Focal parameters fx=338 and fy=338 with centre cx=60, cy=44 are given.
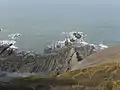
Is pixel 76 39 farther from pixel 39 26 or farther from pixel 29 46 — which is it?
pixel 39 26

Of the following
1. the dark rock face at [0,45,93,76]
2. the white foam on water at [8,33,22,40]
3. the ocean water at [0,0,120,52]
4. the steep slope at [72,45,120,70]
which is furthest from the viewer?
the white foam on water at [8,33,22,40]

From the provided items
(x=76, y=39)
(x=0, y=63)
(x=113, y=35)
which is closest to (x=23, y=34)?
(x=76, y=39)

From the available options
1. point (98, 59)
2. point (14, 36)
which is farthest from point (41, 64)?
point (14, 36)

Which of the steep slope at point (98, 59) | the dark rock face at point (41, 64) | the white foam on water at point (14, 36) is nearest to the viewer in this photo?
the steep slope at point (98, 59)

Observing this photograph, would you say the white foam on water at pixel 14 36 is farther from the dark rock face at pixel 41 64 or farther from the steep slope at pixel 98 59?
the steep slope at pixel 98 59

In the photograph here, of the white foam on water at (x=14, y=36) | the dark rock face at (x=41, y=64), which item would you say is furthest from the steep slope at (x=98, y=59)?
the white foam on water at (x=14, y=36)

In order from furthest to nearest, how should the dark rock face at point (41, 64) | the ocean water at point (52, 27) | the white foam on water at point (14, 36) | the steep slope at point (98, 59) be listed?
the white foam on water at point (14, 36), the ocean water at point (52, 27), the dark rock face at point (41, 64), the steep slope at point (98, 59)

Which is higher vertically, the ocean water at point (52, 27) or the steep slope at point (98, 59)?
the ocean water at point (52, 27)

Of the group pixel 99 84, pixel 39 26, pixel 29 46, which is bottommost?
pixel 99 84

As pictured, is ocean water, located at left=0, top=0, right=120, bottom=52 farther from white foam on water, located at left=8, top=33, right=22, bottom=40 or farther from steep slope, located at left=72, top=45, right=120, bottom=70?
steep slope, located at left=72, top=45, right=120, bottom=70

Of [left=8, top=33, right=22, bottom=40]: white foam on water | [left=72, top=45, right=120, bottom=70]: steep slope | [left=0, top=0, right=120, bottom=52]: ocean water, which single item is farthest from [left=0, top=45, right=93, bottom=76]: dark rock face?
[left=8, top=33, right=22, bottom=40]: white foam on water

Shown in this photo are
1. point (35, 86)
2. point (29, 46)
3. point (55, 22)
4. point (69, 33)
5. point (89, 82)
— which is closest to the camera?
point (35, 86)
